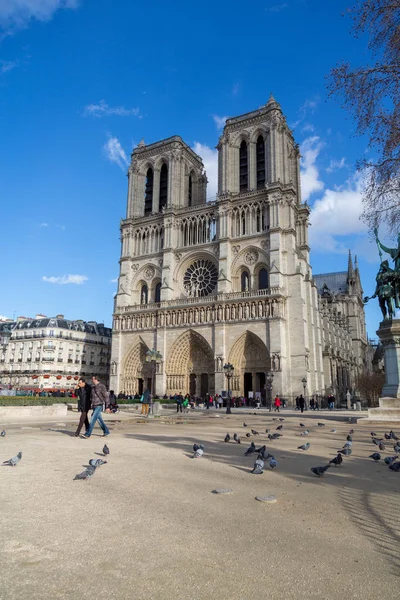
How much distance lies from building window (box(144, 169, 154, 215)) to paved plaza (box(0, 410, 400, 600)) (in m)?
43.0

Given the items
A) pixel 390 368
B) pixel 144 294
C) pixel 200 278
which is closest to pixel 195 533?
pixel 390 368

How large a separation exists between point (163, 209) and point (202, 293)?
9.96m

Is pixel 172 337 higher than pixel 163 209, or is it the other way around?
pixel 163 209

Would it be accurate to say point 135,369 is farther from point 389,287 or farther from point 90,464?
point 90,464

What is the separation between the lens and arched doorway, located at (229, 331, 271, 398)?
3550 centimetres

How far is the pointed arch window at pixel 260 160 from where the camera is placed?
134 ft

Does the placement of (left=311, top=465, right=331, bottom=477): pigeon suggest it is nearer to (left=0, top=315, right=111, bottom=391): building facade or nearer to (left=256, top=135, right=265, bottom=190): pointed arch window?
(left=256, top=135, right=265, bottom=190): pointed arch window

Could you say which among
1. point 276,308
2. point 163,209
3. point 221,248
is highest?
point 163,209

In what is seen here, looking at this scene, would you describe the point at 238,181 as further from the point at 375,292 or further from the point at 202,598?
the point at 202,598

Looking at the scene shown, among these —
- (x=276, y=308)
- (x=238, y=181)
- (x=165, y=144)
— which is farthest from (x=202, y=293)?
(x=165, y=144)

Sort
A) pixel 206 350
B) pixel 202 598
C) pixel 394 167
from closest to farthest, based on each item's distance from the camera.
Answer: pixel 202 598 → pixel 394 167 → pixel 206 350

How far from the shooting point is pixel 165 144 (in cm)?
4616

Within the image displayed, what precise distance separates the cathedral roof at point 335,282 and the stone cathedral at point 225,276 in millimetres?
20802

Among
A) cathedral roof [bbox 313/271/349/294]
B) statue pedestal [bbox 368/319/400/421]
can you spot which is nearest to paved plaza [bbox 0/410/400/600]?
statue pedestal [bbox 368/319/400/421]
